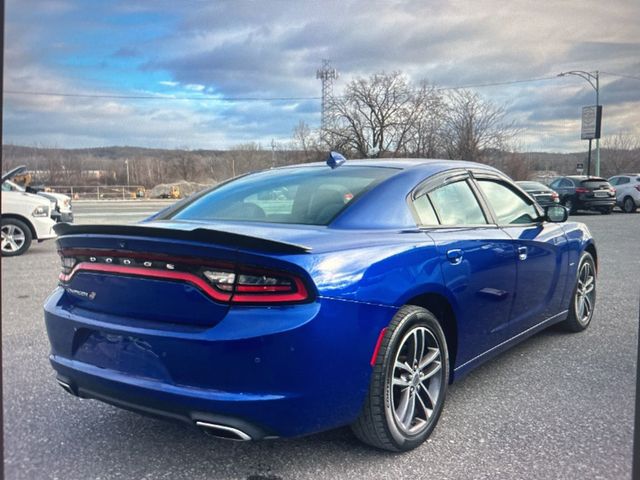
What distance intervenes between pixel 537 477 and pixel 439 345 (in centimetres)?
72

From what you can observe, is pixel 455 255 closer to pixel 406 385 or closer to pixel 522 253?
pixel 406 385

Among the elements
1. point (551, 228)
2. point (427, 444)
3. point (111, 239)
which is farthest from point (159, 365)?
point (551, 228)

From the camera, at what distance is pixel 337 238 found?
2.43 meters

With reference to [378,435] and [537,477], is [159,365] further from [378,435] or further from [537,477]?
[537,477]

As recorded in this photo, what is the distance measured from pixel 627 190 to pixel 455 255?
2163cm

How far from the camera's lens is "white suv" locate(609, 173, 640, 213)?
827 inches

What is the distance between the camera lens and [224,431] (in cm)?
213

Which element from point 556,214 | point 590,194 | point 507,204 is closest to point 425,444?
point 507,204

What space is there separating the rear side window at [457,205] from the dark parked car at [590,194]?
61.2 ft

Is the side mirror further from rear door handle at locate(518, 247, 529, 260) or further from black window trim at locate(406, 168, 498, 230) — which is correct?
black window trim at locate(406, 168, 498, 230)

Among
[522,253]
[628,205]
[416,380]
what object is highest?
[522,253]

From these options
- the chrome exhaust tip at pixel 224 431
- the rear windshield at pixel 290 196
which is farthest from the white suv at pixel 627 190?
the chrome exhaust tip at pixel 224 431

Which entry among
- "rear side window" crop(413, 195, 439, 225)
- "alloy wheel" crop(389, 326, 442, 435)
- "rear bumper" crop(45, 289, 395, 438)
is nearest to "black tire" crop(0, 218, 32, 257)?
"rear bumper" crop(45, 289, 395, 438)

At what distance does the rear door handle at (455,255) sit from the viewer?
284 cm
